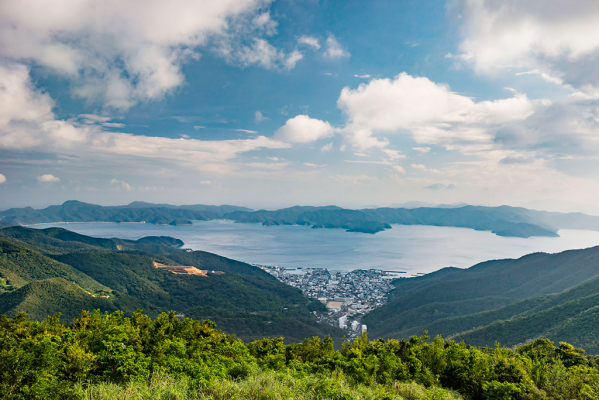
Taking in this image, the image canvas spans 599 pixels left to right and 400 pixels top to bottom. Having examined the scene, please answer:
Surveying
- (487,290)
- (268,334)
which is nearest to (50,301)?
(268,334)

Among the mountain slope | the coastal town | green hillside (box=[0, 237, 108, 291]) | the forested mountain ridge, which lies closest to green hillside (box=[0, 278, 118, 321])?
the forested mountain ridge

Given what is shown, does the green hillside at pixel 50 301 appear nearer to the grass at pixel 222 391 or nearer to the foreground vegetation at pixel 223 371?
the foreground vegetation at pixel 223 371

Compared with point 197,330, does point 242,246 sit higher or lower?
lower

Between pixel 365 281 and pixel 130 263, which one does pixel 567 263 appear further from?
pixel 130 263

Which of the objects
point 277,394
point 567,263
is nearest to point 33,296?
point 277,394

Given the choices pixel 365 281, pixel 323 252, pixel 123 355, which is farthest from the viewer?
pixel 323 252

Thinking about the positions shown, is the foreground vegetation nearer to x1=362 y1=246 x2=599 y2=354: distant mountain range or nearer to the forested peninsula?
the forested peninsula

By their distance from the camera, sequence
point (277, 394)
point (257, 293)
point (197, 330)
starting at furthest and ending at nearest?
point (257, 293), point (197, 330), point (277, 394)
